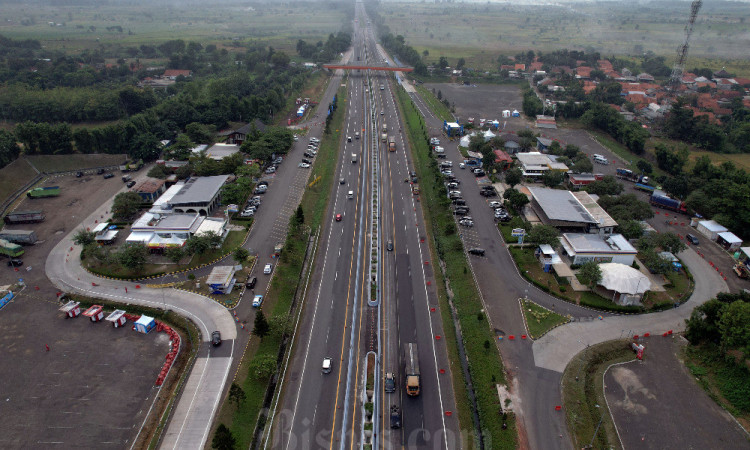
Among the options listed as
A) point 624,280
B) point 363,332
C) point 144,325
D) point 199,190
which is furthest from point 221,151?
point 624,280

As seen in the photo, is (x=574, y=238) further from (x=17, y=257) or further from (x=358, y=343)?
(x=17, y=257)

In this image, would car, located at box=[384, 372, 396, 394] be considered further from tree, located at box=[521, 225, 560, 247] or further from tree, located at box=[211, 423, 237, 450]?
tree, located at box=[521, 225, 560, 247]

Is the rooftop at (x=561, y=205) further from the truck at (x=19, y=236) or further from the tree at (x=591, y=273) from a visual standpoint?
the truck at (x=19, y=236)

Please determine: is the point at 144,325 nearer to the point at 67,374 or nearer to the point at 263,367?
the point at 67,374

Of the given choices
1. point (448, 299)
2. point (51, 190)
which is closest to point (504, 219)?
point (448, 299)

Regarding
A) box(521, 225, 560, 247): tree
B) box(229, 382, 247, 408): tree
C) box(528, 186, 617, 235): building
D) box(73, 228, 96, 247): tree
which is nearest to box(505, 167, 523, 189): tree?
box(528, 186, 617, 235): building

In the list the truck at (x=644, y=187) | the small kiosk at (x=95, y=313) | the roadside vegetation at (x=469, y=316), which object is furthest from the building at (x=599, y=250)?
the small kiosk at (x=95, y=313)
